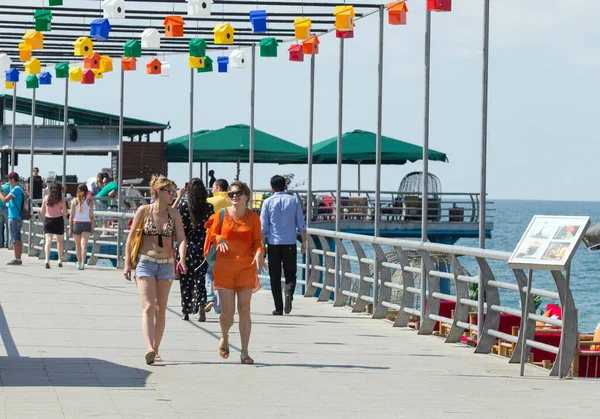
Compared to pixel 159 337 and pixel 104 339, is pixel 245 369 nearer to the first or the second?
pixel 159 337

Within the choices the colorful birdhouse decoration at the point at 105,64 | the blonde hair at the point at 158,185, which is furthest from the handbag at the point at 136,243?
the colorful birdhouse decoration at the point at 105,64

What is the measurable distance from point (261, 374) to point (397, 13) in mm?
6425

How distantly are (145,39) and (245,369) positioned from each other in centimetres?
1011

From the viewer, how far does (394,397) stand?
9.70 m

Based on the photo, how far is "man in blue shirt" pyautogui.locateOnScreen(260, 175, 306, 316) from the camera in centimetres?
1603

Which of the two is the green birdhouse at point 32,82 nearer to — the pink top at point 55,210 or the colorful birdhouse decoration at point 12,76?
the colorful birdhouse decoration at point 12,76

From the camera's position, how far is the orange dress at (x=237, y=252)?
1156cm

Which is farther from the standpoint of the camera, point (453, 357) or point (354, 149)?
point (354, 149)

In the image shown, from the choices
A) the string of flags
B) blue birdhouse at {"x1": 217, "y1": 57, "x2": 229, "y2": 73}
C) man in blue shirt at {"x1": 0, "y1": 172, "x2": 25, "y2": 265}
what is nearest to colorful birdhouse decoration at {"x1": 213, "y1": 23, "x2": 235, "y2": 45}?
the string of flags

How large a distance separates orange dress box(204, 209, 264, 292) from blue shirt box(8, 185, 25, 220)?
46.1 feet

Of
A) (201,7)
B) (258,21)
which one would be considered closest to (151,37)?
(258,21)

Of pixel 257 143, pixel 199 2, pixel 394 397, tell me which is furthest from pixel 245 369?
pixel 257 143

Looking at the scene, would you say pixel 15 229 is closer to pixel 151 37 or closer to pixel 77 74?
pixel 77 74

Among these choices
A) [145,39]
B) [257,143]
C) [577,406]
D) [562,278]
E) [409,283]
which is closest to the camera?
[577,406]
